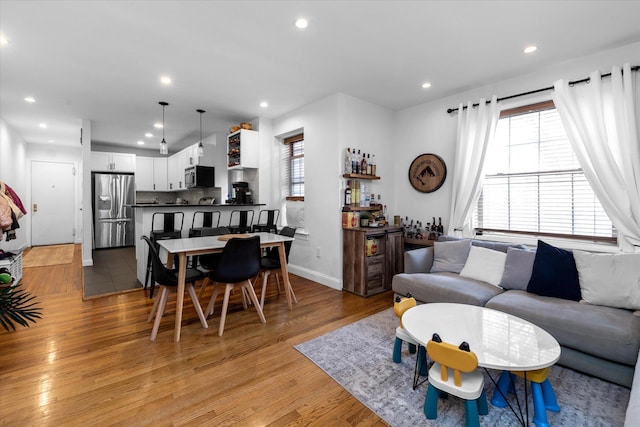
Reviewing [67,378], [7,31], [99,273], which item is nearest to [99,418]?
[67,378]

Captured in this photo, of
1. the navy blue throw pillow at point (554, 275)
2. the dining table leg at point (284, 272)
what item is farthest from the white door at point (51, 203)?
the navy blue throw pillow at point (554, 275)

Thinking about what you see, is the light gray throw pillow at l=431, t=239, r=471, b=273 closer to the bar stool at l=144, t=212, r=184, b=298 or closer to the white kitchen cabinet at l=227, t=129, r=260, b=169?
the white kitchen cabinet at l=227, t=129, r=260, b=169

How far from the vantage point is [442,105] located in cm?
414

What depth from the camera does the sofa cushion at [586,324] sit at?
189 centimetres

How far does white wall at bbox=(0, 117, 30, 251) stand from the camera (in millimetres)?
5169

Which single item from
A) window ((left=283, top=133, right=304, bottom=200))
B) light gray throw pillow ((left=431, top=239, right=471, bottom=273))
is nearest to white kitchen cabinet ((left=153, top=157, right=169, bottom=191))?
window ((left=283, top=133, right=304, bottom=200))

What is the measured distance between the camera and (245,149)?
500 centimetres

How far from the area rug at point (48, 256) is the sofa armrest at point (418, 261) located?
20.4 feet

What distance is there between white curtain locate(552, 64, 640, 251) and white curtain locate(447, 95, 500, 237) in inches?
28.2

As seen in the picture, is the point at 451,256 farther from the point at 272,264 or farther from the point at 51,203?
the point at 51,203

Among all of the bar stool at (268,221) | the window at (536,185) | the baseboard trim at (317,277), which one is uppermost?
the window at (536,185)

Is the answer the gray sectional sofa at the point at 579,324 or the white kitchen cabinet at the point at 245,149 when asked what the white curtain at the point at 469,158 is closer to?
the gray sectional sofa at the point at 579,324

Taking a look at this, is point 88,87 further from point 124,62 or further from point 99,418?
point 99,418

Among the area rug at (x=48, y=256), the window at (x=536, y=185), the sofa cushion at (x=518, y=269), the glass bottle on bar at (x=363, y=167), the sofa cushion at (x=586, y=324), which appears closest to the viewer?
the sofa cushion at (x=586, y=324)
